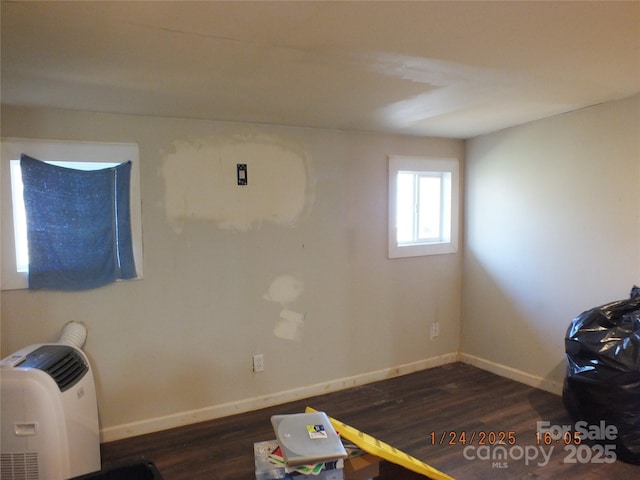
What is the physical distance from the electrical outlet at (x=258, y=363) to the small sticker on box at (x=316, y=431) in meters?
1.37

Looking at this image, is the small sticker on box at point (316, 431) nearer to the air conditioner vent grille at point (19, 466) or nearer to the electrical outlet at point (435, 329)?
the air conditioner vent grille at point (19, 466)

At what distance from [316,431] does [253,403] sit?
1.46 metres

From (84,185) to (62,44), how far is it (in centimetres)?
103

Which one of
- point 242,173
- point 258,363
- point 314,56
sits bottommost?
point 258,363

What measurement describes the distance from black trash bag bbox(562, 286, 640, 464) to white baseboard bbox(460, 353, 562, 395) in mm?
625

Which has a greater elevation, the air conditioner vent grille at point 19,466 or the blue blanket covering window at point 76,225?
the blue blanket covering window at point 76,225

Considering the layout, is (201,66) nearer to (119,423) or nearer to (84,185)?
(84,185)

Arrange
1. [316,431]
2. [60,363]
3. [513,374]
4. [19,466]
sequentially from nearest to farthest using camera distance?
[316,431] → [19,466] → [60,363] → [513,374]

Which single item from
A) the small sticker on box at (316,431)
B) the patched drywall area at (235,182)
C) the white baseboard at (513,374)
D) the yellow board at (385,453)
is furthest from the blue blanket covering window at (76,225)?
the white baseboard at (513,374)

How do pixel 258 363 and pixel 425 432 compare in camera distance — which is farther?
pixel 258 363

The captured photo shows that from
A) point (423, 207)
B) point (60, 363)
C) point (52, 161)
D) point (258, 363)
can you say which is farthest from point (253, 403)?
point (423, 207)

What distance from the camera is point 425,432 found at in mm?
2602

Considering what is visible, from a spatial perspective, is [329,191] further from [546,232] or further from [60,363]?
[60,363]

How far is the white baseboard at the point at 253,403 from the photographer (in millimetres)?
2598
